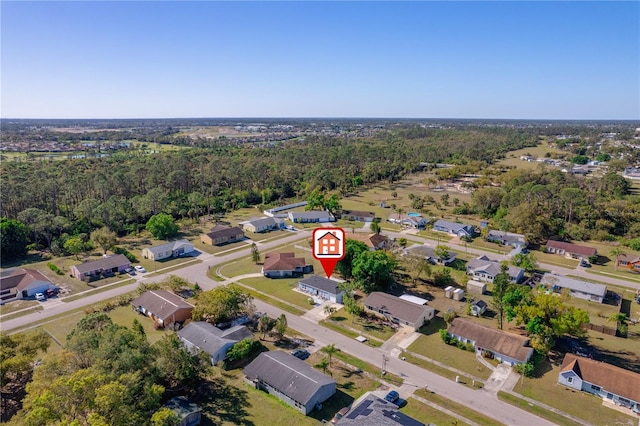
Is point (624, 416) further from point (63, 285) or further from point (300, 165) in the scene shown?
point (300, 165)

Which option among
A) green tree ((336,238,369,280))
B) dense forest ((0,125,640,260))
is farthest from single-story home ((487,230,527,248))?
green tree ((336,238,369,280))

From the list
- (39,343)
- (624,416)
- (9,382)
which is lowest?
(624,416)

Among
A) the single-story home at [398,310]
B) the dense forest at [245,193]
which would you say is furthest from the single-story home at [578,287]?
the single-story home at [398,310]

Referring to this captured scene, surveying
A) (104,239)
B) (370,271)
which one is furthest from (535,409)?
(104,239)

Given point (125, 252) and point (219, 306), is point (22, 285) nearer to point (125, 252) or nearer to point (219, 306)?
point (125, 252)

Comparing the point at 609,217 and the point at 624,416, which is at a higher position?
the point at 609,217

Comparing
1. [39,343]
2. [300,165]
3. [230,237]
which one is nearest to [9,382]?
[39,343]

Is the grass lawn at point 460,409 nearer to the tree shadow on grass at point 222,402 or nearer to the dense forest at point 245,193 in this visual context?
the tree shadow on grass at point 222,402
